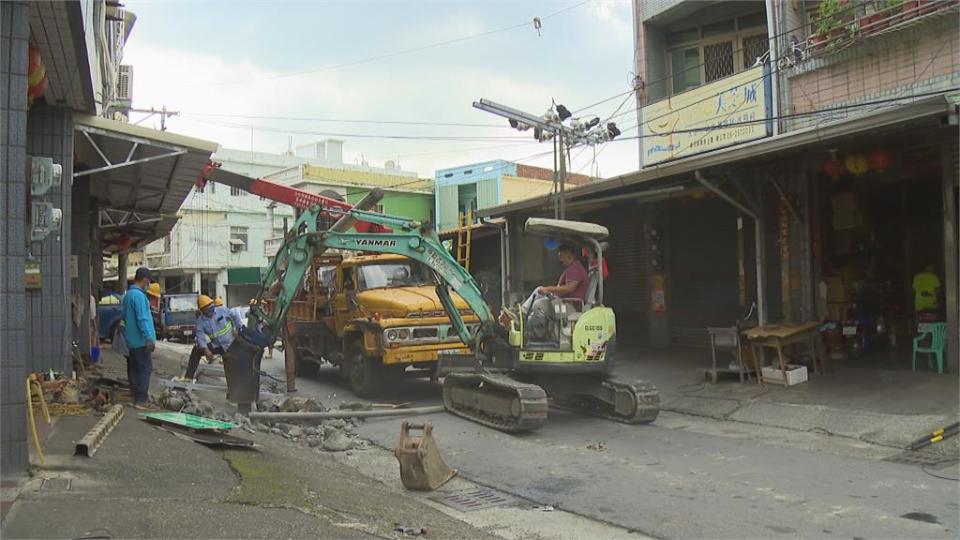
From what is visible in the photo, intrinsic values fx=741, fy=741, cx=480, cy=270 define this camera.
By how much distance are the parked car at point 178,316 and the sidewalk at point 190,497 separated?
2433 centimetres

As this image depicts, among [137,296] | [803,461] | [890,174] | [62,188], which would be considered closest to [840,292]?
[890,174]

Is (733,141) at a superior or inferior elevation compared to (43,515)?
superior

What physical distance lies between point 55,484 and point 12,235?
174cm

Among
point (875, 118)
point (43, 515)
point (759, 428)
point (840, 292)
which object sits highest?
point (875, 118)

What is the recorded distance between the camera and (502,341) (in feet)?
33.9

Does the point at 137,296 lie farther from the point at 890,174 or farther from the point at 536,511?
the point at 890,174

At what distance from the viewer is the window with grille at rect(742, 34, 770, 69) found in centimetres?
1556

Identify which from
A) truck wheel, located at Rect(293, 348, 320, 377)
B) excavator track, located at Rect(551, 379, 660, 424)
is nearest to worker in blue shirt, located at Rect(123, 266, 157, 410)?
excavator track, located at Rect(551, 379, 660, 424)

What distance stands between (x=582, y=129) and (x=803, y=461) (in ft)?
38.9

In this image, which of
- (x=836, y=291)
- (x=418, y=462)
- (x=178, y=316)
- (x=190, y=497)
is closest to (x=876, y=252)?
(x=836, y=291)

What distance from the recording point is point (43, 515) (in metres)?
4.27

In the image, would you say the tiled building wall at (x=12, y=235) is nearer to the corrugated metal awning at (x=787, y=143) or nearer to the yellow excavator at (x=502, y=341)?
the yellow excavator at (x=502, y=341)

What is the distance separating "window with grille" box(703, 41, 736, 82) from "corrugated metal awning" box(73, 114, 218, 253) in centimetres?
1112

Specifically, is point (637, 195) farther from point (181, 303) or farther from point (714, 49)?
point (181, 303)
